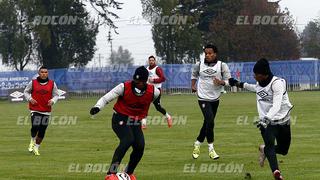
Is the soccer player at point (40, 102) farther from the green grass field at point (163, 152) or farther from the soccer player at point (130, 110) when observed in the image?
the soccer player at point (130, 110)

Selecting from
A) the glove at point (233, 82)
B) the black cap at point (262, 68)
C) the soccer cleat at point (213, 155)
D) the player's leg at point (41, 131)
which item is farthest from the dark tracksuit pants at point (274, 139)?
the player's leg at point (41, 131)

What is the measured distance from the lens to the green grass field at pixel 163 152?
15406mm

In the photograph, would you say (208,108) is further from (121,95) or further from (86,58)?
(86,58)

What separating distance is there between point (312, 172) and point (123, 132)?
149 inches

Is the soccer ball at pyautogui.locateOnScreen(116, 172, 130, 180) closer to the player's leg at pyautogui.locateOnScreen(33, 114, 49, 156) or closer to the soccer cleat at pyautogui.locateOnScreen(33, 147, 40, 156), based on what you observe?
the soccer cleat at pyautogui.locateOnScreen(33, 147, 40, 156)

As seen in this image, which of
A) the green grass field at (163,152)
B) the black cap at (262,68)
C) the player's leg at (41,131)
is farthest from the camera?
the player's leg at (41,131)

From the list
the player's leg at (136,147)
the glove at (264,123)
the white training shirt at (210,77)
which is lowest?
the player's leg at (136,147)

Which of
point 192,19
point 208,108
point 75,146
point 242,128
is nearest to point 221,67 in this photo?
point 208,108

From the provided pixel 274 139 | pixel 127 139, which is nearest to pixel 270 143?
pixel 274 139

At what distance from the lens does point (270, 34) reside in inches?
3524

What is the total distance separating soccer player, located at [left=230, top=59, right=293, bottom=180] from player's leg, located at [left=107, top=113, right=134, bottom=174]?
7.49 ft

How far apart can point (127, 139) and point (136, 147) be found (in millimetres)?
313

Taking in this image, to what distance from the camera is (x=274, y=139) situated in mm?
13727

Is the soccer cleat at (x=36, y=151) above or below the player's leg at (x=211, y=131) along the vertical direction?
below
